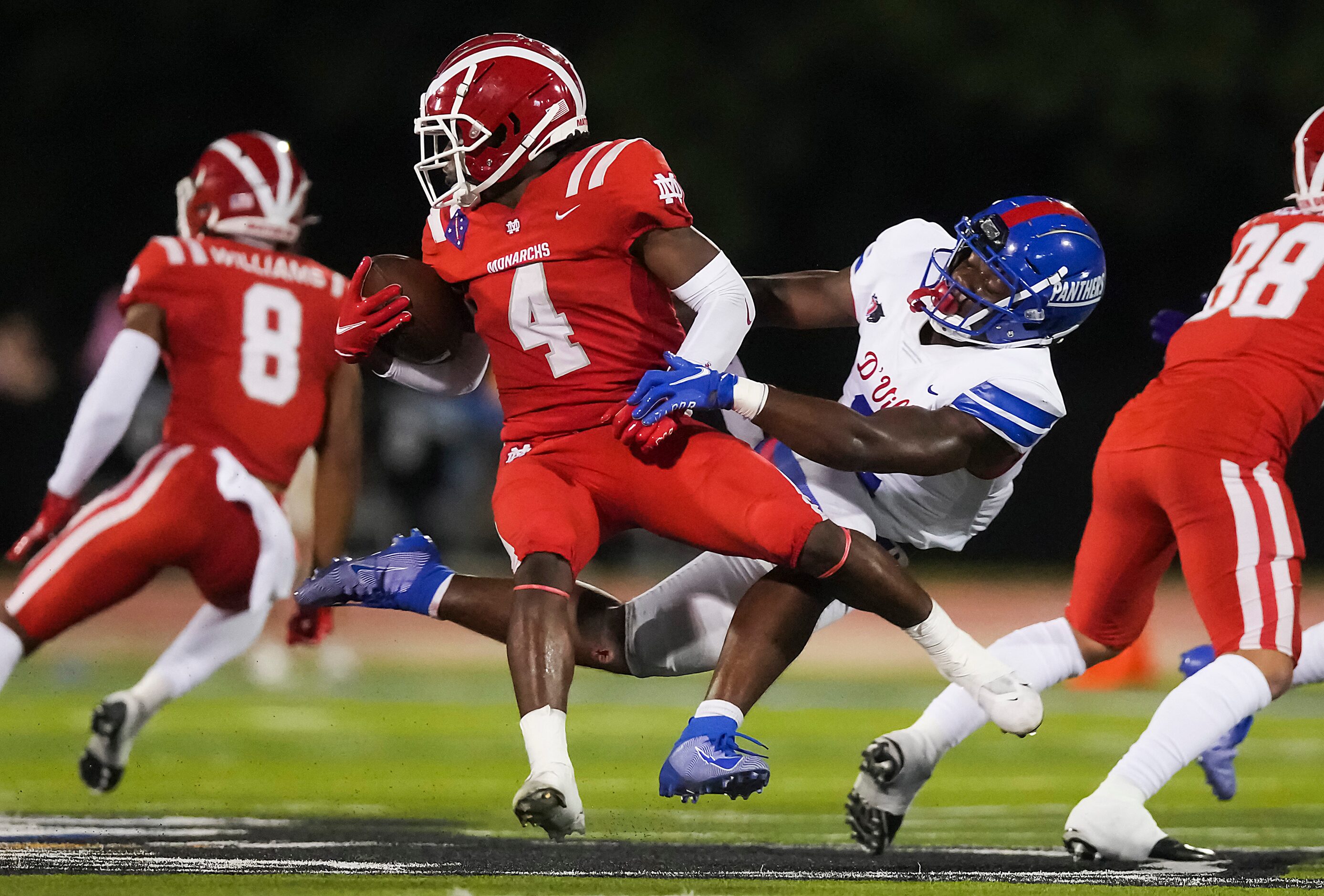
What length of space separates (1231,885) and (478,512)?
9759 mm

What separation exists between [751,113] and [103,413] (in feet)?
34.9

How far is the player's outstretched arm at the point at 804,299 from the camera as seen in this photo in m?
4.44

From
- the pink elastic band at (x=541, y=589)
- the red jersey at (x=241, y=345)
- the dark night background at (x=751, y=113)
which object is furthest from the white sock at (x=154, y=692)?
the dark night background at (x=751, y=113)

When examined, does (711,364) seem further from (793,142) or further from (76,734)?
(793,142)

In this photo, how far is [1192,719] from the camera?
3920 mm

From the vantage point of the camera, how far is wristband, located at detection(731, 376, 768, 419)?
3799 millimetres

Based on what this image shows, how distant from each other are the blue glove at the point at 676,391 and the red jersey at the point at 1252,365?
3.91 feet

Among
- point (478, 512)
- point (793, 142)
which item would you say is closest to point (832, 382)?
point (793, 142)

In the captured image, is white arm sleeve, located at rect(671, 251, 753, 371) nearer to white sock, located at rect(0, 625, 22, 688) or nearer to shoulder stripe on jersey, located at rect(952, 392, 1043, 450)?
shoulder stripe on jersey, located at rect(952, 392, 1043, 450)

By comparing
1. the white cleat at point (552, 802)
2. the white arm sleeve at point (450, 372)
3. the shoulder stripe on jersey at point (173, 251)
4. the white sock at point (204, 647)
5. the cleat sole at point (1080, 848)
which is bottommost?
the cleat sole at point (1080, 848)

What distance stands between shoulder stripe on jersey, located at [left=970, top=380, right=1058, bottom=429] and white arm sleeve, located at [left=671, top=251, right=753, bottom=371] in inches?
22.8

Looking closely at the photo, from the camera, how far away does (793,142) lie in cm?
1520

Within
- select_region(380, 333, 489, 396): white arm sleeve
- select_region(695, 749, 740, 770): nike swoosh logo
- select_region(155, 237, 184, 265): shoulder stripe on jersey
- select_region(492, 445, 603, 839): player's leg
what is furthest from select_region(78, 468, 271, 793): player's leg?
select_region(695, 749, 740, 770): nike swoosh logo

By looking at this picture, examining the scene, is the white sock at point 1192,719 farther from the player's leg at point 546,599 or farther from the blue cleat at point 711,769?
the player's leg at point 546,599
